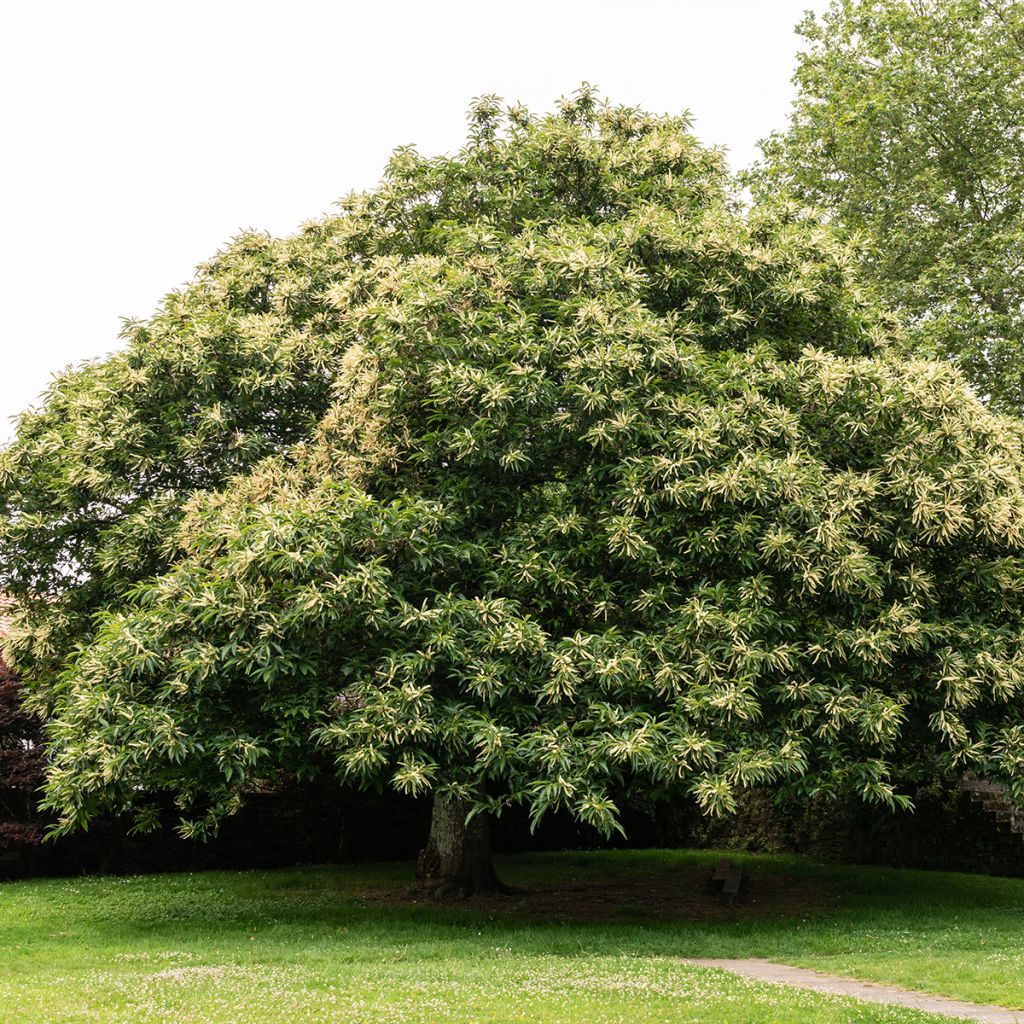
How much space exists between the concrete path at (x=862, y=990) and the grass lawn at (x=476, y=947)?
284mm

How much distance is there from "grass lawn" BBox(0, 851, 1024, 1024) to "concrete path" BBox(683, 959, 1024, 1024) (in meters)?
0.28

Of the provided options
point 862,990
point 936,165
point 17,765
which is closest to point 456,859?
point 862,990

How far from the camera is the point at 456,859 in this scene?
16703 millimetres

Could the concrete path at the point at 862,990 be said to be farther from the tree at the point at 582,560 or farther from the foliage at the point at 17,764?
the foliage at the point at 17,764

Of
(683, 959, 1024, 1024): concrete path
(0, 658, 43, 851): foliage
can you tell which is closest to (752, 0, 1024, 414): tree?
(683, 959, 1024, 1024): concrete path

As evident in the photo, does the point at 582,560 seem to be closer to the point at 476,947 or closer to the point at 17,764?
the point at 476,947

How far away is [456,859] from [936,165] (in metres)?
19.5

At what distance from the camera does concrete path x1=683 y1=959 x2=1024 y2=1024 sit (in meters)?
9.02

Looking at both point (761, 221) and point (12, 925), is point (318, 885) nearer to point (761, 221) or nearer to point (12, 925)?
point (12, 925)

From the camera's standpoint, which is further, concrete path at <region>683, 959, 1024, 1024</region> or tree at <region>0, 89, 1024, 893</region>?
tree at <region>0, 89, 1024, 893</region>

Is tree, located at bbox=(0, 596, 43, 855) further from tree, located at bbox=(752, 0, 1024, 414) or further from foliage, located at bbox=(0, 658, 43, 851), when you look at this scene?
tree, located at bbox=(752, 0, 1024, 414)

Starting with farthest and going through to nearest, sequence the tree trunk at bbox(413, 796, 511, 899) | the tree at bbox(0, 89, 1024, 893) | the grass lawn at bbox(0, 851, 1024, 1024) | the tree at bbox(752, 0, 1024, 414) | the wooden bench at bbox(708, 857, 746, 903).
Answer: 1. the tree at bbox(752, 0, 1024, 414)
2. the wooden bench at bbox(708, 857, 746, 903)
3. the tree trunk at bbox(413, 796, 511, 899)
4. the tree at bbox(0, 89, 1024, 893)
5. the grass lawn at bbox(0, 851, 1024, 1024)

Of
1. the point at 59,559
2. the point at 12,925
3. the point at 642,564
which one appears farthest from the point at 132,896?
the point at 642,564

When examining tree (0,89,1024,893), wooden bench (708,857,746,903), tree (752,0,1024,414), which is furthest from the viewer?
tree (752,0,1024,414)
